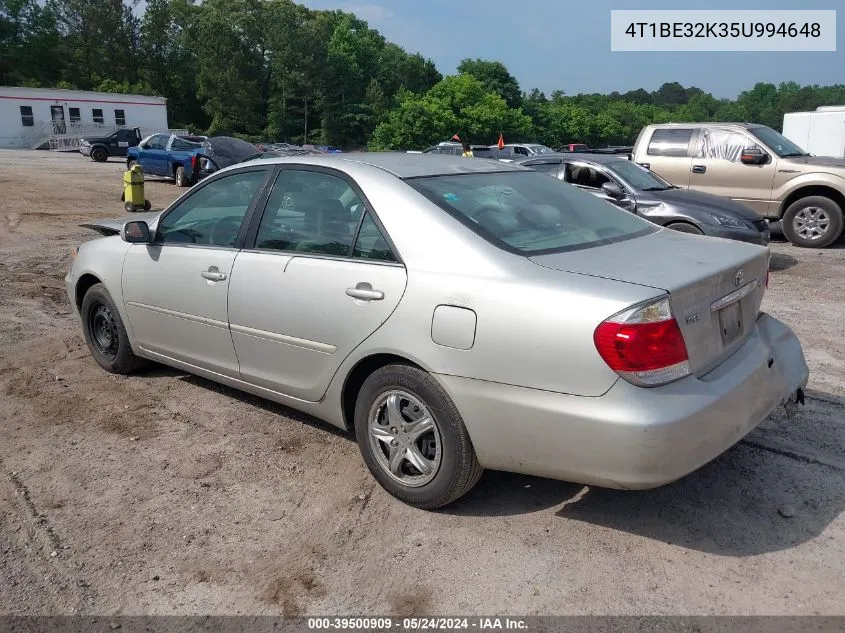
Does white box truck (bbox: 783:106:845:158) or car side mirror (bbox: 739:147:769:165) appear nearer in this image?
car side mirror (bbox: 739:147:769:165)

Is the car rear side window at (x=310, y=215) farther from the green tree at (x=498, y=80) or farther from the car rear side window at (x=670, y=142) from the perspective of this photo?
the green tree at (x=498, y=80)

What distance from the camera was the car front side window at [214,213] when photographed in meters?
4.26

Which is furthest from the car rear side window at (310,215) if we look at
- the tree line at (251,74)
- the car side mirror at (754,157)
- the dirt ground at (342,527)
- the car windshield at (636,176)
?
the tree line at (251,74)

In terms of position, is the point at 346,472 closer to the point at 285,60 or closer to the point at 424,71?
the point at 285,60

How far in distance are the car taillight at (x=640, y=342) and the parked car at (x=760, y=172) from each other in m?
9.48

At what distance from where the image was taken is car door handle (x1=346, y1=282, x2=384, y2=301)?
3.36 meters

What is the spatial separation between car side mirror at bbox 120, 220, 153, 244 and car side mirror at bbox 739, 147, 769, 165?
9400mm

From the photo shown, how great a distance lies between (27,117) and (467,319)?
5109 cm

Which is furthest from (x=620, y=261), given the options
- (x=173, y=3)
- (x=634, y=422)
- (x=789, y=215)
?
(x=173, y=3)

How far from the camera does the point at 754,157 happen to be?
11.0m

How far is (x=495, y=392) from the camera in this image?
2969 mm

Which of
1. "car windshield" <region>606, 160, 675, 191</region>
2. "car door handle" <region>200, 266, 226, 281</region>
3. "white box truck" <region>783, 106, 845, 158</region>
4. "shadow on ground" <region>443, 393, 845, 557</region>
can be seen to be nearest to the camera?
"shadow on ground" <region>443, 393, 845, 557</region>

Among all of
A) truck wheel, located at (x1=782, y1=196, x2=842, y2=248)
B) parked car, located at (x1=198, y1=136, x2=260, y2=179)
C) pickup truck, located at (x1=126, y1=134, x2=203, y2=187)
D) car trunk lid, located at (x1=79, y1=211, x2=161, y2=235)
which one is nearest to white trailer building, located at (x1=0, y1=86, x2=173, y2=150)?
pickup truck, located at (x1=126, y1=134, x2=203, y2=187)

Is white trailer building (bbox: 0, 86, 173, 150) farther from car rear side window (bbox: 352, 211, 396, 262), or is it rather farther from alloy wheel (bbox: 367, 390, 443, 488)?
alloy wheel (bbox: 367, 390, 443, 488)
